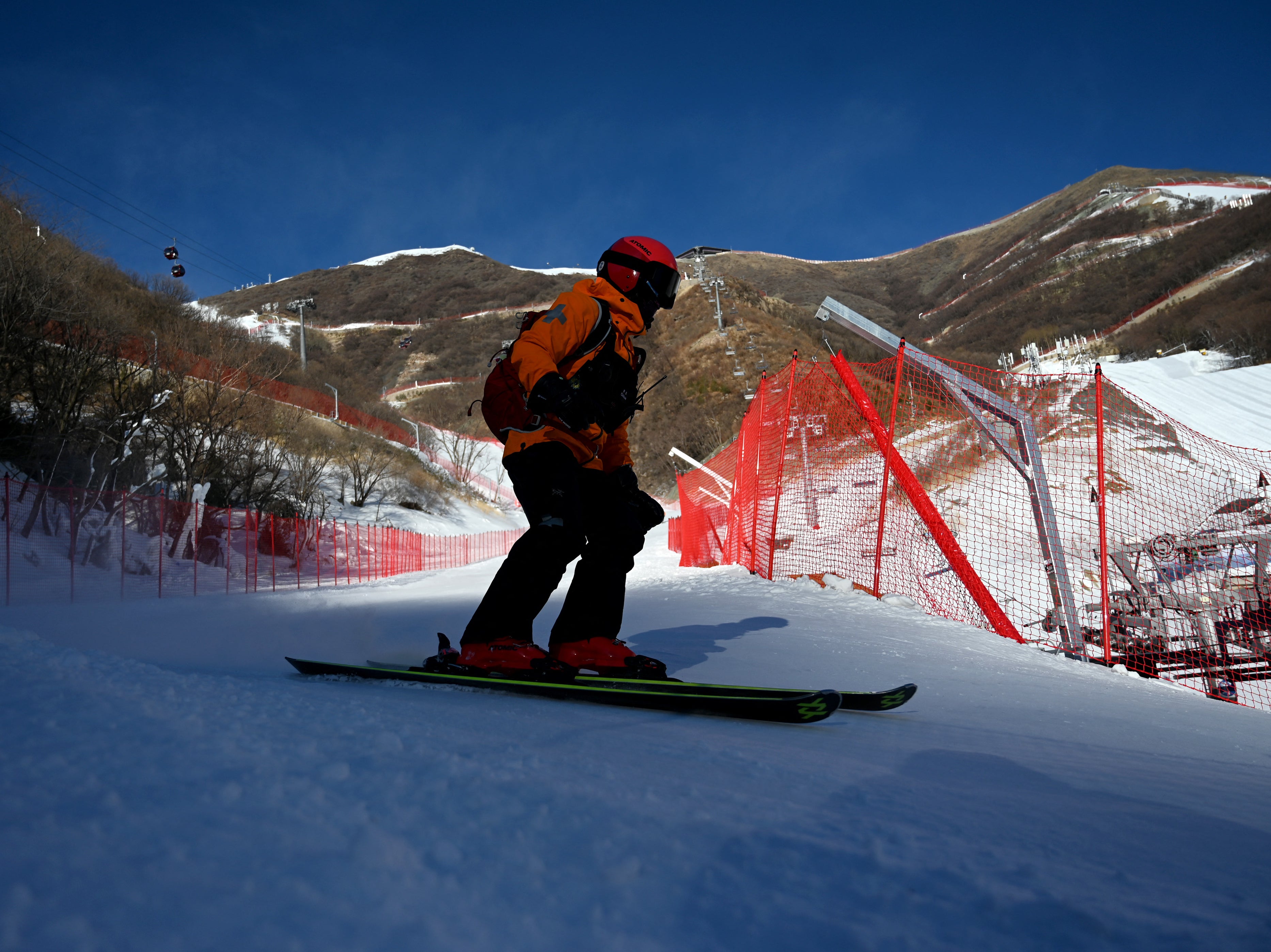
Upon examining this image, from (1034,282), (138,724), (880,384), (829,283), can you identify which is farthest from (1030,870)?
(829,283)

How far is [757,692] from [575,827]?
1299 mm

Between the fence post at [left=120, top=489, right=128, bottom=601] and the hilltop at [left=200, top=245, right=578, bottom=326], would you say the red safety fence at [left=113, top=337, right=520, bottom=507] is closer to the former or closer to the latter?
the fence post at [left=120, top=489, right=128, bottom=601]

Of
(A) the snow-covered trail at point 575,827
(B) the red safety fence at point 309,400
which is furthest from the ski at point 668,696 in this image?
(B) the red safety fence at point 309,400

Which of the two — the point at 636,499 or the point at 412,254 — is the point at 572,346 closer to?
the point at 636,499

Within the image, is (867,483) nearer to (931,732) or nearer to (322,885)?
(931,732)

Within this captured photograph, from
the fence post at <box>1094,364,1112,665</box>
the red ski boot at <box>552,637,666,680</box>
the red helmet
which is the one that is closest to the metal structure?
the fence post at <box>1094,364,1112,665</box>

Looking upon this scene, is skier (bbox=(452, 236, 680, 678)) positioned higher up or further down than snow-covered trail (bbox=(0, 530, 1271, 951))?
higher up

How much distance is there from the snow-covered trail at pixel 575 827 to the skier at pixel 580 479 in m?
0.60

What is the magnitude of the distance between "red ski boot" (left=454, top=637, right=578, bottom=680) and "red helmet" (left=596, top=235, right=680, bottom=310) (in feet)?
5.00

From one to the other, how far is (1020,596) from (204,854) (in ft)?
27.0

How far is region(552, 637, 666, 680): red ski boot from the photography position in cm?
258

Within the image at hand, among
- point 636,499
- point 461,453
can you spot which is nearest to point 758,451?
point 636,499

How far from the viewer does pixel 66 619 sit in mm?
7234

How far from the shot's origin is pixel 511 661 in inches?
100
